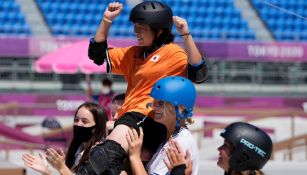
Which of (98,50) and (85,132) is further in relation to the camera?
(85,132)

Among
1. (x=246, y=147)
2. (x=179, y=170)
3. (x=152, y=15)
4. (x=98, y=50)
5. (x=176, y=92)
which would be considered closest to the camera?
(x=246, y=147)

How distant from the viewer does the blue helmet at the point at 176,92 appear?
14.3 feet

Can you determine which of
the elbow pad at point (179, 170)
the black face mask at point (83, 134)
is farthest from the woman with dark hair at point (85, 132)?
the elbow pad at point (179, 170)

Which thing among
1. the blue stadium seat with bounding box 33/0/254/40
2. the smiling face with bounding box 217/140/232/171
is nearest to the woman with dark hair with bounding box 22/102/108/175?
the smiling face with bounding box 217/140/232/171

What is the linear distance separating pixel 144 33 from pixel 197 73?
40cm

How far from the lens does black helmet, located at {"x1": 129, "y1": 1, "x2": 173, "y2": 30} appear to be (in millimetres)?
4824

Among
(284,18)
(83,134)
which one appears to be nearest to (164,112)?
(83,134)

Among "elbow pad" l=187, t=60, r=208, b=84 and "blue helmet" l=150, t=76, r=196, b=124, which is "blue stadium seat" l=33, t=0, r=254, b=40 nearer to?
"elbow pad" l=187, t=60, r=208, b=84

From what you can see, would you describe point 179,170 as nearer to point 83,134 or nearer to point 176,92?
point 176,92

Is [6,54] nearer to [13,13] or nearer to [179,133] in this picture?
[13,13]

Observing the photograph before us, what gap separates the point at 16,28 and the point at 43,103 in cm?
449

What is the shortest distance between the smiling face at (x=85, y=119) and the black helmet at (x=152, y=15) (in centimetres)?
116

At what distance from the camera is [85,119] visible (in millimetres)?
5805

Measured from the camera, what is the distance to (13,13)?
21.6m
